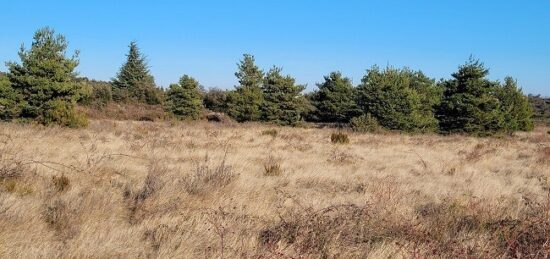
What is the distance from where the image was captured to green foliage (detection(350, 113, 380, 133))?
23.6 metres

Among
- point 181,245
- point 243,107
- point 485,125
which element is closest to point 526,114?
point 485,125

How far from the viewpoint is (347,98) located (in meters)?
35.6

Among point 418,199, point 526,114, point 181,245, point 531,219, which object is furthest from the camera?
point 526,114

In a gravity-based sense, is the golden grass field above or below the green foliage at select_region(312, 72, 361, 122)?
below

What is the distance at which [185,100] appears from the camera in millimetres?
31734

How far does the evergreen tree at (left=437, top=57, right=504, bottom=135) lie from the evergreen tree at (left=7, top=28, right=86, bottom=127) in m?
19.9

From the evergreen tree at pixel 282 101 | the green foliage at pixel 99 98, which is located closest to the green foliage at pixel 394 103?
the evergreen tree at pixel 282 101

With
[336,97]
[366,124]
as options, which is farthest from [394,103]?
[336,97]

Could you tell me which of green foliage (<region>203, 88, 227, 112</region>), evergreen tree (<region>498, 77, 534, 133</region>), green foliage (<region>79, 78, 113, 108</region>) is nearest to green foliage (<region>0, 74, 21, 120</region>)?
green foliage (<region>79, 78, 113, 108</region>)

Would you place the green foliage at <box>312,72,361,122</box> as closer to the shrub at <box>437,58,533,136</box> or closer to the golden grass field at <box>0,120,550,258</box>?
the shrub at <box>437,58,533,136</box>

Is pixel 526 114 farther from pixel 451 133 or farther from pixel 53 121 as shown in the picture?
pixel 53 121

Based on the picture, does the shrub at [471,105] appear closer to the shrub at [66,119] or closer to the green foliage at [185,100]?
the green foliage at [185,100]

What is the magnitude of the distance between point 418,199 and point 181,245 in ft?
12.0

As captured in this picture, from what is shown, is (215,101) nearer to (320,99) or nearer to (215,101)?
(215,101)
